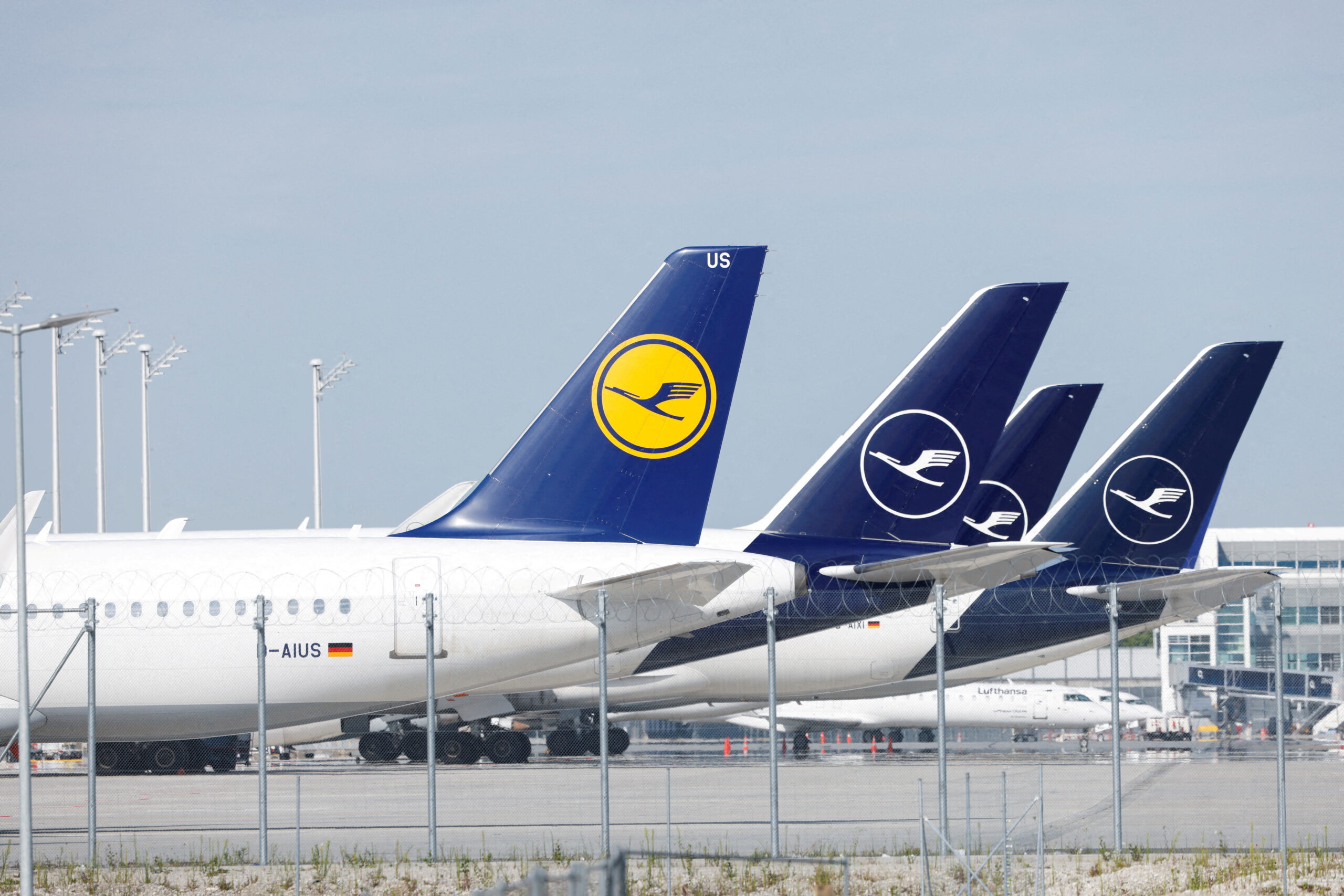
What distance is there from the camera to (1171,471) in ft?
101

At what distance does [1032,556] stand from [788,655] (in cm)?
1275

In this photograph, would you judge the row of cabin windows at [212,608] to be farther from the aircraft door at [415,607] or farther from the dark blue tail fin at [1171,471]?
the dark blue tail fin at [1171,471]

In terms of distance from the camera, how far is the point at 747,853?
1658 cm

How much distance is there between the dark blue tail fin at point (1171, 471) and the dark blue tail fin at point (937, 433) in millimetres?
7343

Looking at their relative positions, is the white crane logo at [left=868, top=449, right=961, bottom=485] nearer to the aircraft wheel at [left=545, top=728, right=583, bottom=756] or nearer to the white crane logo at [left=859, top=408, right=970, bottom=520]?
the white crane logo at [left=859, top=408, right=970, bottom=520]

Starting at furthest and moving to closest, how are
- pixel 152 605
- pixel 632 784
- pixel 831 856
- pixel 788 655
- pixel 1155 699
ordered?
pixel 1155 699, pixel 788 655, pixel 632 784, pixel 152 605, pixel 831 856

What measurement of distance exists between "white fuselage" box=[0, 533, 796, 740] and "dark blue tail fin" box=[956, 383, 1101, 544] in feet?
38.1

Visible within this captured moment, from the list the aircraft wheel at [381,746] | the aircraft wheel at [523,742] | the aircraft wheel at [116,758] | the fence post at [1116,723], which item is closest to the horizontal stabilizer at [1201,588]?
the fence post at [1116,723]

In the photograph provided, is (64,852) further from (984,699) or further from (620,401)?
(984,699)

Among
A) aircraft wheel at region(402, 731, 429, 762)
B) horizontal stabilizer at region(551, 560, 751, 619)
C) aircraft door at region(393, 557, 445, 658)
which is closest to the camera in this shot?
horizontal stabilizer at region(551, 560, 751, 619)

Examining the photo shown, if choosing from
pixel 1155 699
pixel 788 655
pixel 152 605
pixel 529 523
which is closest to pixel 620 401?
pixel 529 523

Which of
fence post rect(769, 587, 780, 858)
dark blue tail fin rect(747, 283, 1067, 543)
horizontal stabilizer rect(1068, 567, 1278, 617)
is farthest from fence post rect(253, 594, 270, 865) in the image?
horizontal stabilizer rect(1068, 567, 1278, 617)

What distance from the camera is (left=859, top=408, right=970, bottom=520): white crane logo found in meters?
24.3

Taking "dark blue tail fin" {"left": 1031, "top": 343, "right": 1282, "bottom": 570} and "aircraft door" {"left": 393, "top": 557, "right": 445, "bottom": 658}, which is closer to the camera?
"aircraft door" {"left": 393, "top": 557, "right": 445, "bottom": 658}
